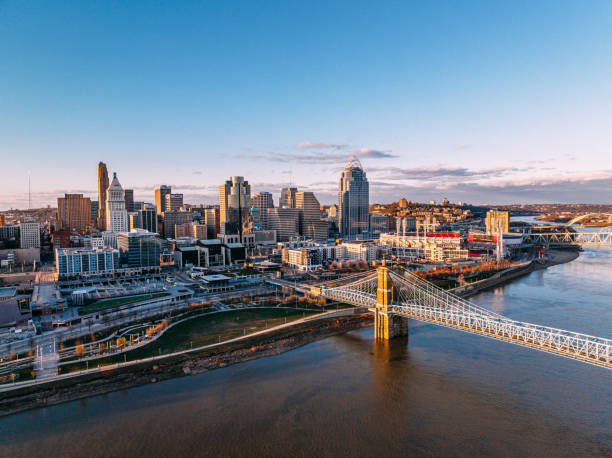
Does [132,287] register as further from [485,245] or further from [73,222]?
[73,222]

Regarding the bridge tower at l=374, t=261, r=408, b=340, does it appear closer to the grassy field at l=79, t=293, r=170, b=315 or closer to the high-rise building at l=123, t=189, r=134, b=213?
the grassy field at l=79, t=293, r=170, b=315

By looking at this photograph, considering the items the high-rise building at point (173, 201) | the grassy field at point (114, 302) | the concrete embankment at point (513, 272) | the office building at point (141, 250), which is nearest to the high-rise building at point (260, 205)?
the high-rise building at point (173, 201)

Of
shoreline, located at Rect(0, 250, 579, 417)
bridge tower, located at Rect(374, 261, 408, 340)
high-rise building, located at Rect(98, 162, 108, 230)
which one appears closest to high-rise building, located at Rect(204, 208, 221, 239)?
high-rise building, located at Rect(98, 162, 108, 230)

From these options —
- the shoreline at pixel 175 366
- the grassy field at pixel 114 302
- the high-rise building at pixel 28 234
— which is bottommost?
the shoreline at pixel 175 366

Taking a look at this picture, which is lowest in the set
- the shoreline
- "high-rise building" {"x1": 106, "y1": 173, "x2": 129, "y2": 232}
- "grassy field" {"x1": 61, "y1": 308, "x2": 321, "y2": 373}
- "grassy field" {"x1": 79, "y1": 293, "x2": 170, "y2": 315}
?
the shoreline

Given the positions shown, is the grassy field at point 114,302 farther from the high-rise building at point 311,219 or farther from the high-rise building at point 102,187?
the high-rise building at point 102,187

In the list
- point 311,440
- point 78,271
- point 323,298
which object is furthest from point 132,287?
point 311,440
